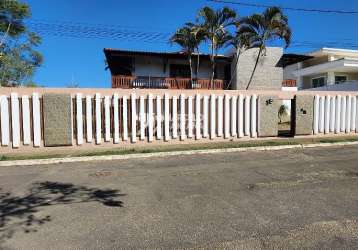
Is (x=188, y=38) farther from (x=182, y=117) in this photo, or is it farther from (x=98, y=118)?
(x=98, y=118)

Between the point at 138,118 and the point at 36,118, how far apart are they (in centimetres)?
354

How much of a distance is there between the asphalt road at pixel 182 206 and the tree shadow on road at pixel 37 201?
16mm

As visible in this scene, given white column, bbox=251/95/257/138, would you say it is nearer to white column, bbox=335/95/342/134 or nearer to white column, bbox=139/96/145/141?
Result: white column, bbox=335/95/342/134

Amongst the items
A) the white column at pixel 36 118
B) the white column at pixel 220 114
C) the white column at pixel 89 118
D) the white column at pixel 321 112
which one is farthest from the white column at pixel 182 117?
the white column at pixel 321 112

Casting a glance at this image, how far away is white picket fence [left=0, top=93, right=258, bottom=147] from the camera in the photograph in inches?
427

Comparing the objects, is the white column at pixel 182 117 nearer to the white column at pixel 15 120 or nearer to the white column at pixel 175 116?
the white column at pixel 175 116

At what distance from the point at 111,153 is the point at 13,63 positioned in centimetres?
2788

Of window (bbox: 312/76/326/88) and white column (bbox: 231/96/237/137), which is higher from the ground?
window (bbox: 312/76/326/88)

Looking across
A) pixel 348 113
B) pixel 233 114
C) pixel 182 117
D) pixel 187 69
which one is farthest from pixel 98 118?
pixel 187 69

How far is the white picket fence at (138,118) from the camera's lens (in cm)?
1085

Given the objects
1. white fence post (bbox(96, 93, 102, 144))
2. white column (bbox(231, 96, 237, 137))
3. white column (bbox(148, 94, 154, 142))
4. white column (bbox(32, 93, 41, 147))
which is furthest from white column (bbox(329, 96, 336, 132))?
white column (bbox(32, 93, 41, 147))

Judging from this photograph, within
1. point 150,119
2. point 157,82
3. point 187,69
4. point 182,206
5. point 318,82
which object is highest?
point 187,69

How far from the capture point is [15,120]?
10.8 metres

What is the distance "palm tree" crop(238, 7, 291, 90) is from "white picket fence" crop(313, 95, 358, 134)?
7256 millimetres
